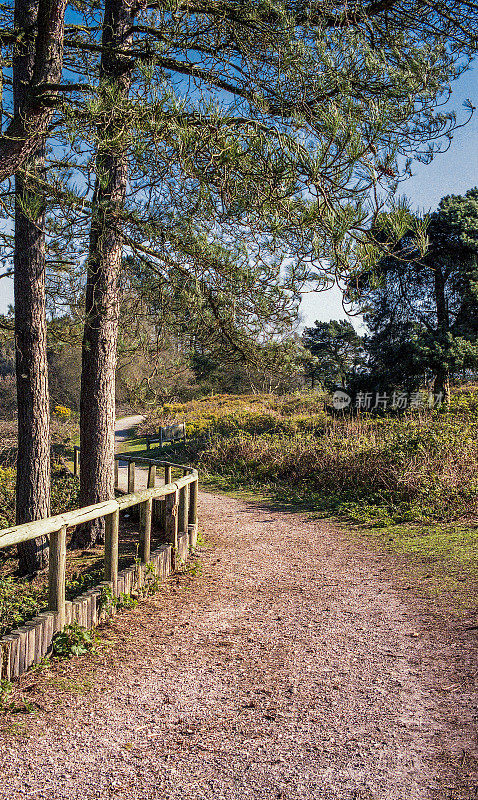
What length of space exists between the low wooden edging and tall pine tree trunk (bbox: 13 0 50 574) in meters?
1.43

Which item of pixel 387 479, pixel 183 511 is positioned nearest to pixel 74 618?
pixel 183 511

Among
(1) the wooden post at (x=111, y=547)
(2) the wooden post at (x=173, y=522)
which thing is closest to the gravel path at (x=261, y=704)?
(1) the wooden post at (x=111, y=547)

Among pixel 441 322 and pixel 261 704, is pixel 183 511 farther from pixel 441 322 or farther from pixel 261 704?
pixel 441 322

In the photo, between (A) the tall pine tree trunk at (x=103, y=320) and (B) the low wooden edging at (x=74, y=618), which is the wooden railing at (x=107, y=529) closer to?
(B) the low wooden edging at (x=74, y=618)

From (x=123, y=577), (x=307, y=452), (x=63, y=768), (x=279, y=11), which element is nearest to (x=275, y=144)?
(x=279, y=11)

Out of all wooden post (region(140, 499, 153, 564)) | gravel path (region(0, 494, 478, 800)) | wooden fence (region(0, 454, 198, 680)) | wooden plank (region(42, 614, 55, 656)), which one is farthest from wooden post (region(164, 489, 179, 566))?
wooden plank (region(42, 614, 55, 656))

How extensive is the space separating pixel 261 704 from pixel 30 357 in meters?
4.29

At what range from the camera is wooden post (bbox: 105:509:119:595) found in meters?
5.09

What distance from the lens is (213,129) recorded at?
15.4 ft

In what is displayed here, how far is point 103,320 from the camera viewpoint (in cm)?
675

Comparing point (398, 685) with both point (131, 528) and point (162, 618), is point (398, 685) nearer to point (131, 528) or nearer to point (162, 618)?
point (162, 618)

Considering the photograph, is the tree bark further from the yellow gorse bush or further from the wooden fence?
the yellow gorse bush

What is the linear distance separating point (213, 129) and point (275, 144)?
1.88 feet

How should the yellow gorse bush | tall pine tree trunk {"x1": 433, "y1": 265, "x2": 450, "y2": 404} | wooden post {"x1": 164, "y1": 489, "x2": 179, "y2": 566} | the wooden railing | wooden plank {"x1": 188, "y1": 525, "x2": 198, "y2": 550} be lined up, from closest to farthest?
1. the wooden railing
2. wooden post {"x1": 164, "y1": 489, "x2": 179, "y2": 566}
3. wooden plank {"x1": 188, "y1": 525, "x2": 198, "y2": 550}
4. tall pine tree trunk {"x1": 433, "y1": 265, "x2": 450, "y2": 404}
5. the yellow gorse bush
